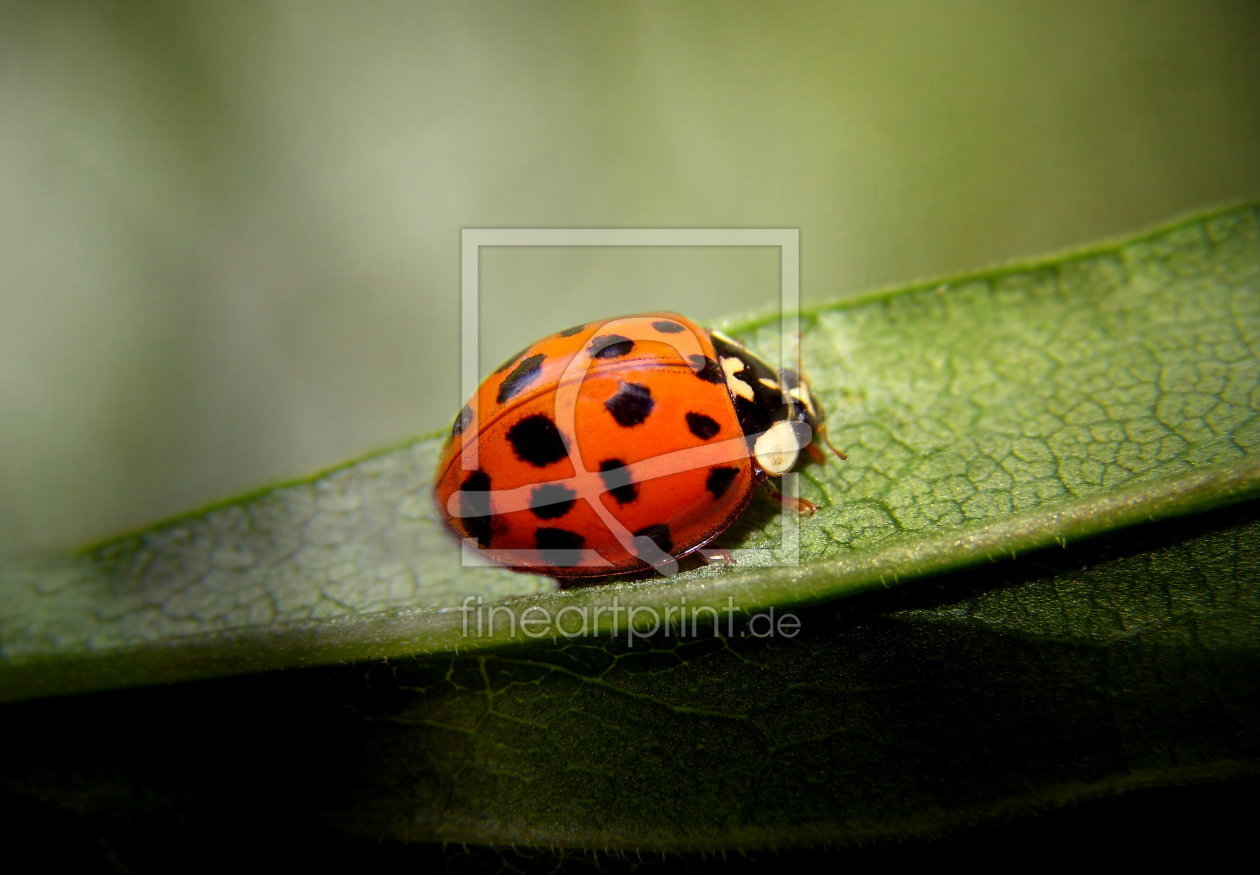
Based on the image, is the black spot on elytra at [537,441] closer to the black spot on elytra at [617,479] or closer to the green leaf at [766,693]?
the black spot on elytra at [617,479]

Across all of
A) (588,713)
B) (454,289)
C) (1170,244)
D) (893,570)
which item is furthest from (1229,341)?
(454,289)

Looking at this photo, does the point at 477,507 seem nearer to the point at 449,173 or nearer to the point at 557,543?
the point at 557,543

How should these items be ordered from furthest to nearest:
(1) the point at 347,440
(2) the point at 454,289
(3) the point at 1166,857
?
(2) the point at 454,289, (1) the point at 347,440, (3) the point at 1166,857

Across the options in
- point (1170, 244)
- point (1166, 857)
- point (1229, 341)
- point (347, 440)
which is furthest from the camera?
point (347, 440)

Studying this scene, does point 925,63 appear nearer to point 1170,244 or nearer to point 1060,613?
point 1170,244

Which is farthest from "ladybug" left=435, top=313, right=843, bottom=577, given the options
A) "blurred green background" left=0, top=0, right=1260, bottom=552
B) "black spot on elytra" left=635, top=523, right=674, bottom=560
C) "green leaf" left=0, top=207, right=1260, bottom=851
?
"blurred green background" left=0, top=0, right=1260, bottom=552

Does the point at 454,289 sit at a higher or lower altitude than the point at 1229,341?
higher

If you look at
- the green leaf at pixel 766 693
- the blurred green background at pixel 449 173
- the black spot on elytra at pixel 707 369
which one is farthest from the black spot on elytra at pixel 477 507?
the blurred green background at pixel 449 173

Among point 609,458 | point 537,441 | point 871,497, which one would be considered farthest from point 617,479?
point 871,497
